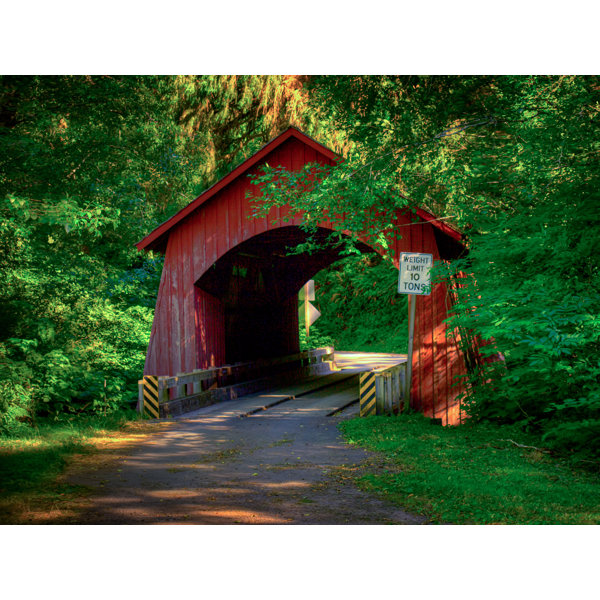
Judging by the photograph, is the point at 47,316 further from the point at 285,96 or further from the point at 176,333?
the point at 285,96

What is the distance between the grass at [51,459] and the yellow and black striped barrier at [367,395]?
3.45m

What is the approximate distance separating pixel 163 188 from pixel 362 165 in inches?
264

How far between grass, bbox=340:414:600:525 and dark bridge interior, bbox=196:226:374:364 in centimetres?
534

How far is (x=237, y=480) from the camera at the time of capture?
602 centimetres

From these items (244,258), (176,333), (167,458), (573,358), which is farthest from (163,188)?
(573,358)

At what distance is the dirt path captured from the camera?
16.4 ft

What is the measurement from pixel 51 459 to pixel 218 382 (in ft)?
20.6

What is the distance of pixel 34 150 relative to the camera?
7.96 meters

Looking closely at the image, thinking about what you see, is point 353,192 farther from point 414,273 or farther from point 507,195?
point 507,195

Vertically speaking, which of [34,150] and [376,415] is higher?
[34,150]

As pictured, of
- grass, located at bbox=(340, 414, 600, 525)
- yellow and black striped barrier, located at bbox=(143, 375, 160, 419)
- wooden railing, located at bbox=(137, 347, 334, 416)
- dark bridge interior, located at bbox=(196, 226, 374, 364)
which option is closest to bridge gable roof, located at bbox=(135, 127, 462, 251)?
dark bridge interior, located at bbox=(196, 226, 374, 364)

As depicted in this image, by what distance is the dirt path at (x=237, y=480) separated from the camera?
5.00m

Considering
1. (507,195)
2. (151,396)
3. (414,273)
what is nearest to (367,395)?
(414,273)

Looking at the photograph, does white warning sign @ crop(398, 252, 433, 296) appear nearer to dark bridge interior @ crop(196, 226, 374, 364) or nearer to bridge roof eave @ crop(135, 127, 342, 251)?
bridge roof eave @ crop(135, 127, 342, 251)
